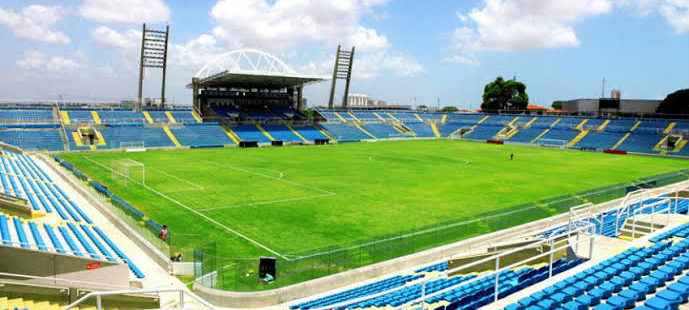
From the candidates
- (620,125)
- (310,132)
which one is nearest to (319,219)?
(310,132)

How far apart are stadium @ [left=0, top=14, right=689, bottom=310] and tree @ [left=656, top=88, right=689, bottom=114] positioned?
14.3 metres

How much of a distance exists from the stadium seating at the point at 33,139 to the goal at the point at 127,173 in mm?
16814

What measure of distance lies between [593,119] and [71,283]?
3371 inches

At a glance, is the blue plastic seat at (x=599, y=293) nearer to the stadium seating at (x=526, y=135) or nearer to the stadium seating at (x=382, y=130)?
the stadium seating at (x=526, y=135)

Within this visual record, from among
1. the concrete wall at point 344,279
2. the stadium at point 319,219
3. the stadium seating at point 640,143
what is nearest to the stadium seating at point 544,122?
the stadium at point 319,219

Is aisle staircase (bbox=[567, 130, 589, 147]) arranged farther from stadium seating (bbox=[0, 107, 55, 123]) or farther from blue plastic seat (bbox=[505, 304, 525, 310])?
stadium seating (bbox=[0, 107, 55, 123])

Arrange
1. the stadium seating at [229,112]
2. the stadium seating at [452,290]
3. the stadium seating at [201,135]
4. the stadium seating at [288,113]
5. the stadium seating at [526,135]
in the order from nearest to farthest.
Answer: the stadium seating at [452,290] < the stadium seating at [201,135] < the stadium seating at [229,112] < the stadium seating at [526,135] < the stadium seating at [288,113]

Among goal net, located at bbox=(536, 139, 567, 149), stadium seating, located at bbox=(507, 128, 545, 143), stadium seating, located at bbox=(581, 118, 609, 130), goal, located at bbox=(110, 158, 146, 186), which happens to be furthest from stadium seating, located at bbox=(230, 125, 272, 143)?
stadium seating, located at bbox=(581, 118, 609, 130)

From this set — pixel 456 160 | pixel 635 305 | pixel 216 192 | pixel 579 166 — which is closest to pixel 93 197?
pixel 216 192

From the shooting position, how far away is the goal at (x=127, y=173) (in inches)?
1386

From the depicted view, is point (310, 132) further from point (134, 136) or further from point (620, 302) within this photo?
point (620, 302)

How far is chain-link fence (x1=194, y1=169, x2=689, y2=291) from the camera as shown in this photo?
14.0m

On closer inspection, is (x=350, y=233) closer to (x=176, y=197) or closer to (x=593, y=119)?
(x=176, y=197)

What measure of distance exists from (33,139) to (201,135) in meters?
20.3
